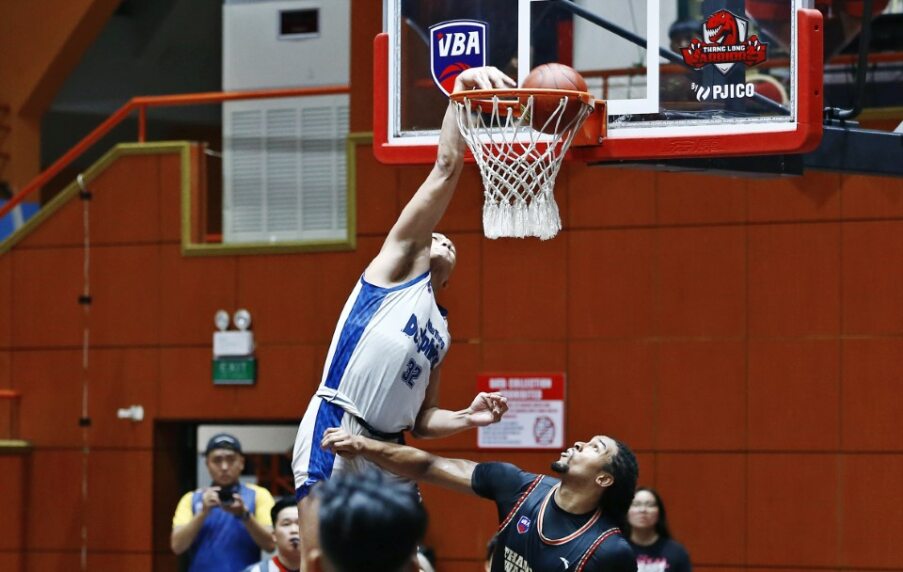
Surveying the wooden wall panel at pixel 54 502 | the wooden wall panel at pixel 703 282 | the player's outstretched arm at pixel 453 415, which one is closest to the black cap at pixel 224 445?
the wooden wall panel at pixel 703 282

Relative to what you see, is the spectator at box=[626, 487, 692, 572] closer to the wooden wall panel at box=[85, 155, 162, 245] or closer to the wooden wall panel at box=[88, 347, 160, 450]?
the wooden wall panel at box=[88, 347, 160, 450]

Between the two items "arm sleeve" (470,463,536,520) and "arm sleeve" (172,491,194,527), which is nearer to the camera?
"arm sleeve" (470,463,536,520)

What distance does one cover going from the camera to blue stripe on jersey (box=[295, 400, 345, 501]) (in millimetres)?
5461

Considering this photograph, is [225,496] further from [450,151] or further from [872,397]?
[872,397]

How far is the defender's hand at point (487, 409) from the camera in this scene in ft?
18.5

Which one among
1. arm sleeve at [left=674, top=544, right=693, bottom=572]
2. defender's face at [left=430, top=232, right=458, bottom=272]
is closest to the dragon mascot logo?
defender's face at [left=430, top=232, right=458, bottom=272]

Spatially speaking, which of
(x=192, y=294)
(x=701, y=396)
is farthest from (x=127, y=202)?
(x=701, y=396)

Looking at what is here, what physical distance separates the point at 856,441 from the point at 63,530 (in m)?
6.45

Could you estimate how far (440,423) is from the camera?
581cm

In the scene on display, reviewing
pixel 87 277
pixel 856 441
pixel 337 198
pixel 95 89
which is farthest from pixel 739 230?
pixel 95 89

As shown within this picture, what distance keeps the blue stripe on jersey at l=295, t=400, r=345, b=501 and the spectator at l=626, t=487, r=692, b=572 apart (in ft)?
13.4

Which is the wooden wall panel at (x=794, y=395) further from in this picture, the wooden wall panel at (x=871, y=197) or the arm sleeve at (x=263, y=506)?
the arm sleeve at (x=263, y=506)

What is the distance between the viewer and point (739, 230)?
11.1 m

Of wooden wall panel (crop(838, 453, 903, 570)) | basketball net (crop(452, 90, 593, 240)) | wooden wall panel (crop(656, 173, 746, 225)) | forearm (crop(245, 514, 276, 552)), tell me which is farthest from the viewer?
wooden wall panel (crop(656, 173, 746, 225))
